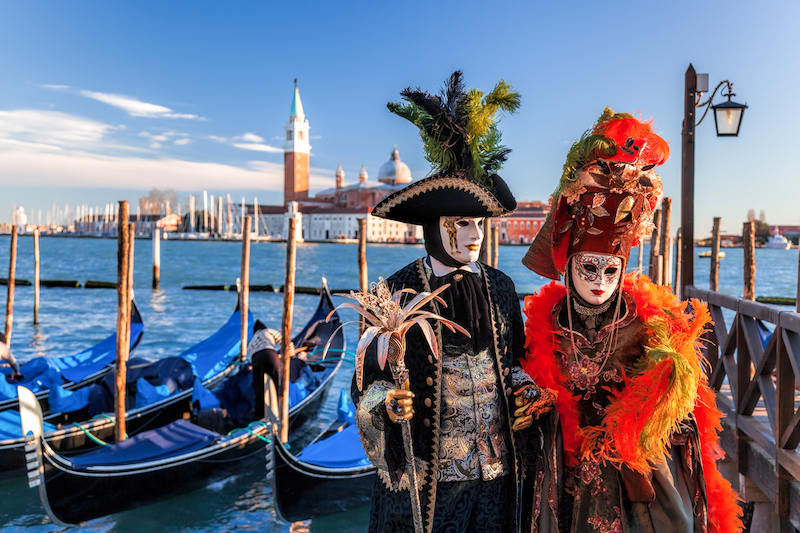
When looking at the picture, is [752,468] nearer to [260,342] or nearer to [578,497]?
[578,497]

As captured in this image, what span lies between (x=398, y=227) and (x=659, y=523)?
78.1m

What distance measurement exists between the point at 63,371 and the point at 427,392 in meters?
6.65

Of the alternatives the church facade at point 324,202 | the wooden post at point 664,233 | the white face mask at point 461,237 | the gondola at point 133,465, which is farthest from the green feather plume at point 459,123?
the church facade at point 324,202

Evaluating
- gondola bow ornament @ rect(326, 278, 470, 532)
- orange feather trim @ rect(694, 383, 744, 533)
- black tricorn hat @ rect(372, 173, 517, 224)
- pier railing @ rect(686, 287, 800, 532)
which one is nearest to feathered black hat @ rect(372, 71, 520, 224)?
black tricorn hat @ rect(372, 173, 517, 224)

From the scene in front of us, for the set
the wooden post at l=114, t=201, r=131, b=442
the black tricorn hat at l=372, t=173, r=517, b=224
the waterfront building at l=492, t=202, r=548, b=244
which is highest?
the waterfront building at l=492, t=202, r=548, b=244

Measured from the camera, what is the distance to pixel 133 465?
179 inches

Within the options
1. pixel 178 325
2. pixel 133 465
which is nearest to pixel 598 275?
pixel 133 465

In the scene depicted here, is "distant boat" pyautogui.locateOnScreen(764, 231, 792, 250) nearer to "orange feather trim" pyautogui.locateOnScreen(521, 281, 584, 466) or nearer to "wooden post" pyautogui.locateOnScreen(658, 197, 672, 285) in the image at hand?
"wooden post" pyautogui.locateOnScreen(658, 197, 672, 285)

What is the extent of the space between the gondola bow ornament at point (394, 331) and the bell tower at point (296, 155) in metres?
82.4

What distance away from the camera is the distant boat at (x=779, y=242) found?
3266 inches

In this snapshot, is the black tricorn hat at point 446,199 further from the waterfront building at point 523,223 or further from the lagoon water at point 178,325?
the waterfront building at point 523,223

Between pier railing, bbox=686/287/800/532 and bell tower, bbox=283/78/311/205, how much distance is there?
81.1 meters

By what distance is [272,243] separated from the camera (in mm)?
78625

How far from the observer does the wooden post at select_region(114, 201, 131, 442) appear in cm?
530
